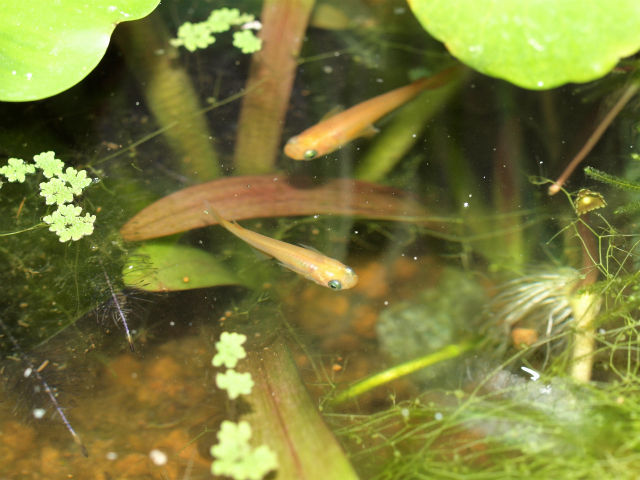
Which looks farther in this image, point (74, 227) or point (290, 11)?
point (290, 11)

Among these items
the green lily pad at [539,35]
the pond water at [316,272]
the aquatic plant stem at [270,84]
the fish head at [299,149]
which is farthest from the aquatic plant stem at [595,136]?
the aquatic plant stem at [270,84]

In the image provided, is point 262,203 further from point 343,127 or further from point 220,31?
point 220,31

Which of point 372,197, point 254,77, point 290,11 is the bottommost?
point 372,197

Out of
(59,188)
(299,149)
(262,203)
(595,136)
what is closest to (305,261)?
(262,203)

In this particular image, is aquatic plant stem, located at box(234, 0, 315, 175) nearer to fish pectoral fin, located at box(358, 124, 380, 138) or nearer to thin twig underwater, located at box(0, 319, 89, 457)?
fish pectoral fin, located at box(358, 124, 380, 138)

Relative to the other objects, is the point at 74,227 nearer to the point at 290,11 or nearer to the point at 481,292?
the point at 290,11

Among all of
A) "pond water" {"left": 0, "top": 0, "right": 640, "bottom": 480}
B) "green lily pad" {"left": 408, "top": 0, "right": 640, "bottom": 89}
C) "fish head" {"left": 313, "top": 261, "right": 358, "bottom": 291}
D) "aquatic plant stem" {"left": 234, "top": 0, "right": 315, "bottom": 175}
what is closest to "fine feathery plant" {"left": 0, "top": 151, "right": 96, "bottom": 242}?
"pond water" {"left": 0, "top": 0, "right": 640, "bottom": 480}

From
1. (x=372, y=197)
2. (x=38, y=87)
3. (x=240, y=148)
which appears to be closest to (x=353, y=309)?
(x=372, y=197)
